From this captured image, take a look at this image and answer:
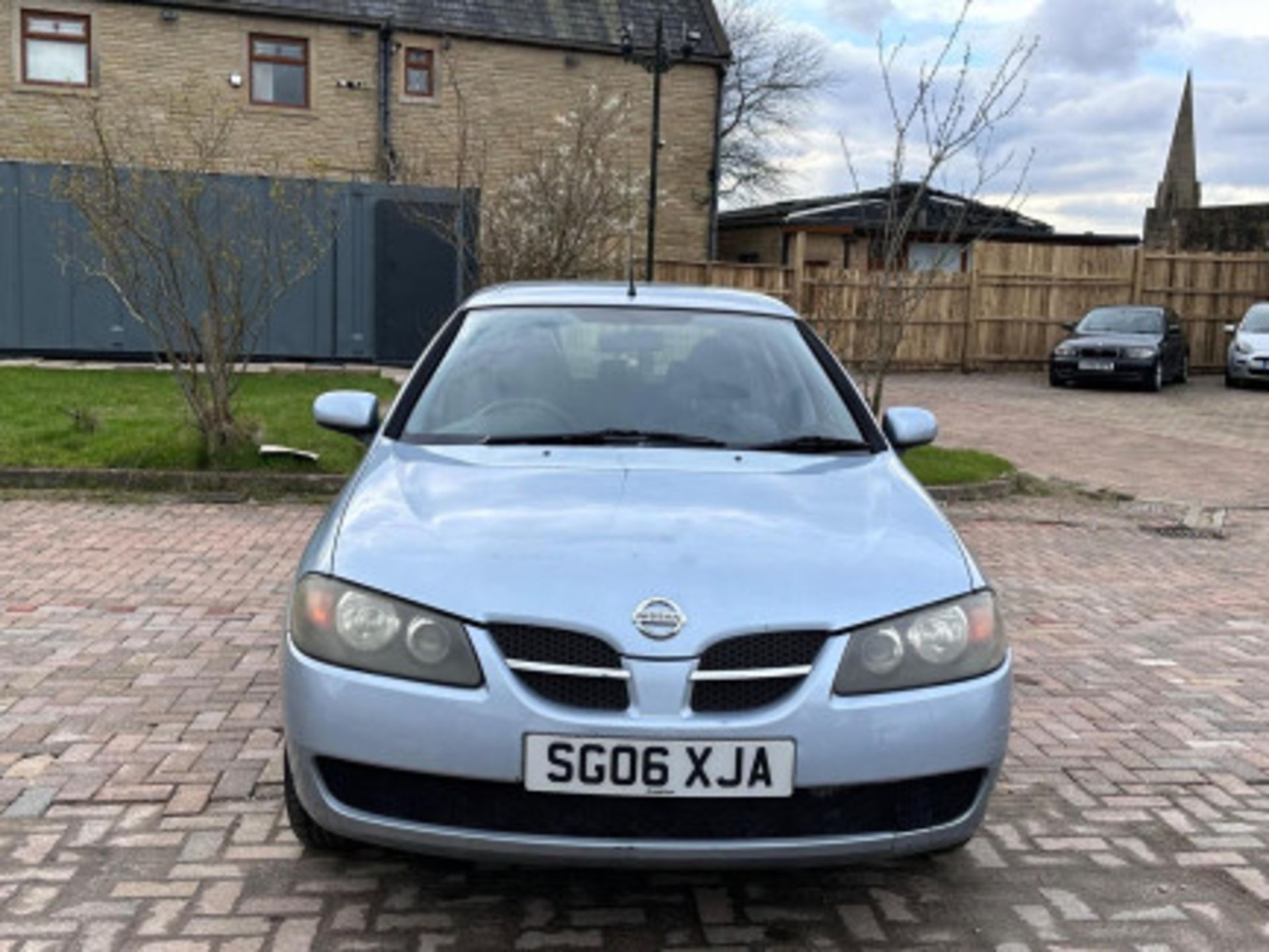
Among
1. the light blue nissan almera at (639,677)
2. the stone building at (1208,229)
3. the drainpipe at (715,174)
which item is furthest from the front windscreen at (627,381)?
the stone building at (1208,229)

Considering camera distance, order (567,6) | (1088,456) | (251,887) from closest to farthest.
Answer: (251,887) < (1088,456) < (567,6)

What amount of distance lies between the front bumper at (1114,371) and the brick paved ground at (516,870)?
15.1 metres

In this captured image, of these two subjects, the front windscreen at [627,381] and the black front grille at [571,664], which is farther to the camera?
the front windscreen at [627,381]

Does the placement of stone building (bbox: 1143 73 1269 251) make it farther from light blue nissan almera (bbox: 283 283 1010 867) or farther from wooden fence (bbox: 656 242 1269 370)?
light blue nissan almera (bbox: 283 283 1010 867)

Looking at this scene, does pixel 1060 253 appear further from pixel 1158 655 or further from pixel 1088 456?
pixel 1158 655

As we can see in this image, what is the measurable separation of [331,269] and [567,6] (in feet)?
41.7

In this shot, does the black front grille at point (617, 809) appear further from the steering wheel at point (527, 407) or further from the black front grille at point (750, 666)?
the steering wheel at point (527, 407)

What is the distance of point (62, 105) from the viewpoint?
21.9 meters

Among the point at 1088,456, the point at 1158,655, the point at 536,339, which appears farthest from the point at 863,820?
the point at 1088,456

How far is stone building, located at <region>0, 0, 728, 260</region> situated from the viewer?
23.0 m

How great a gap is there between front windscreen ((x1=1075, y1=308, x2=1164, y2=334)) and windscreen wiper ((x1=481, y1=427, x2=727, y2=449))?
19.2m

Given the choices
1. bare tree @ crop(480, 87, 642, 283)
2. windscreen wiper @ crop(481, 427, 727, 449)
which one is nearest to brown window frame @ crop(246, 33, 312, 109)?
bare tree @ crop(480, 87, 642, 283)

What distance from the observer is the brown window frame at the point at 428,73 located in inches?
971

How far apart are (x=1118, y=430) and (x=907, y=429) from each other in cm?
1210
